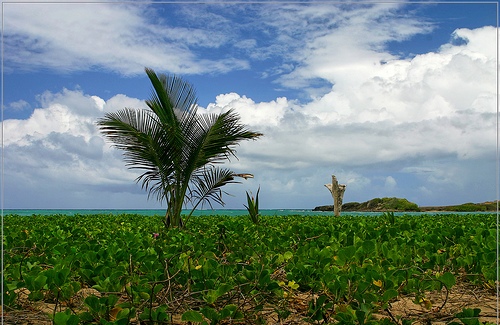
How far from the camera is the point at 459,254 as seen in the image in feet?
14.9

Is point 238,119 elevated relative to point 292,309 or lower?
elevated

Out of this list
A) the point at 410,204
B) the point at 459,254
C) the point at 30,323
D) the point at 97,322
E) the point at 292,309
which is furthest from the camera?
the point at 410,204

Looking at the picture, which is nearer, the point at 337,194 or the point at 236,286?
the point at 236,286

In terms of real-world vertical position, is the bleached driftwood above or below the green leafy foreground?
above

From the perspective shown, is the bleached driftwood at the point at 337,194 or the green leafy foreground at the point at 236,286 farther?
the bleached driftwood at the point at 337,194

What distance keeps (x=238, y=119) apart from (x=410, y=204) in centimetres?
3157

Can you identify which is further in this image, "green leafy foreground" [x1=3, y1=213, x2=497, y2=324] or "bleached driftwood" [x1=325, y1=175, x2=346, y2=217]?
"bleached driftwood" [x1=325, y1=175, x2=346, y2=217]

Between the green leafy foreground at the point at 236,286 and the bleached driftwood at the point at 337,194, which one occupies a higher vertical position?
the bleached driftwood at the point at 337,194

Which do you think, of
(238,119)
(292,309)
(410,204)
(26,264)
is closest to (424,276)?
(292,309)

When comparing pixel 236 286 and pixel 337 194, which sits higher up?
pixel 337 194

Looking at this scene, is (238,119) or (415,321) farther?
(238,119)

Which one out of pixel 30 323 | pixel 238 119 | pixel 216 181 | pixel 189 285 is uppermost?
pixel 238 119

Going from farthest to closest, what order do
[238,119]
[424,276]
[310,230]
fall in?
[238,119] → [310,230] → [424,276]

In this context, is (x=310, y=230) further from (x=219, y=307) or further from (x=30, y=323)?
(x=30, y=323)
